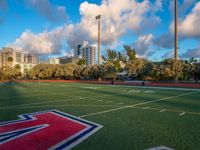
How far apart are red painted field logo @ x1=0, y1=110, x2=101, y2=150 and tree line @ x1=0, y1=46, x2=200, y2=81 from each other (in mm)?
28062

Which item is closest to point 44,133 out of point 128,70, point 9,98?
point 9,98

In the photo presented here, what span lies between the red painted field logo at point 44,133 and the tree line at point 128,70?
2806 cm

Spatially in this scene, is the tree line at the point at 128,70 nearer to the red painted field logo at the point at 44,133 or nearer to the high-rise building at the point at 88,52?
the red painted field logo at the point at 44,133

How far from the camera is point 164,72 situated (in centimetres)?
3192

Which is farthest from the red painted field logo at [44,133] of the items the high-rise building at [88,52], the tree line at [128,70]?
the high-rise building at [88,52]

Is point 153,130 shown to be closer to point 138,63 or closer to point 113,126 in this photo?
point 113,126

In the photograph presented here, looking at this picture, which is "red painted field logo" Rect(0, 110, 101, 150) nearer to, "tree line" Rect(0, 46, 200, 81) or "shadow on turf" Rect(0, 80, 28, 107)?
"shadow on turf" Rect(0, 80, 28, 107)

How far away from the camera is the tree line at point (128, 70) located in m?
32.0

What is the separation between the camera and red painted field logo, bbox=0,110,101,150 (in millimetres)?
4395

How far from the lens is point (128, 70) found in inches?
1741

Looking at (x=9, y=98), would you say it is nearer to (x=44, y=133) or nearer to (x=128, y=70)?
(x=44, y=133)

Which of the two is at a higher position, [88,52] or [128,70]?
[88,52]

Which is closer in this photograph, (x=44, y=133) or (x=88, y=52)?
(x=44, y=133)

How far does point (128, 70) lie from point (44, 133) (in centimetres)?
4000
